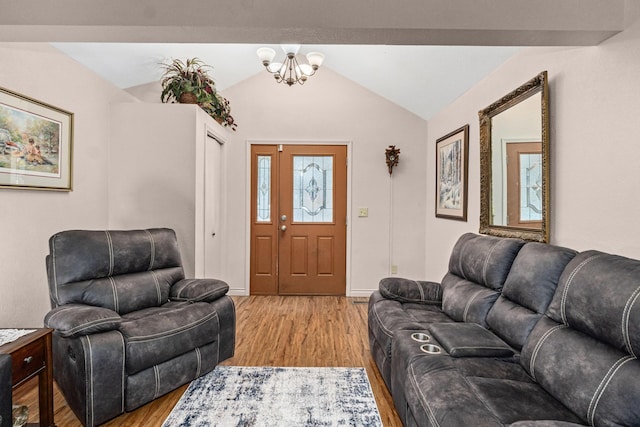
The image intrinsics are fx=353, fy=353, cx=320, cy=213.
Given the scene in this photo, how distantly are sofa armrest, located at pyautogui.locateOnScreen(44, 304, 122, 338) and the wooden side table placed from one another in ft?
0.23

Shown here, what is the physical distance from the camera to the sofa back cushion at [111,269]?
218 centimetres

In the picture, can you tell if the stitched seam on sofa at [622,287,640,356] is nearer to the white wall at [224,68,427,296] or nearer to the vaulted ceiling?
the vaulted ceiling

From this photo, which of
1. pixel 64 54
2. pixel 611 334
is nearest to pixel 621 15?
pixel 611 334

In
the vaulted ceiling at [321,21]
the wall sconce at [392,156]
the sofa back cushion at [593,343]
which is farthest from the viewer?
the wall sconce at [392,156]

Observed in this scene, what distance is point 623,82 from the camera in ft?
5.55

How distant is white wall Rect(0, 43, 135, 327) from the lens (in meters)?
2.29

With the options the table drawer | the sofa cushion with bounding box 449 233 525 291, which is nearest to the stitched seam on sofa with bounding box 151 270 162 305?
the table drawer

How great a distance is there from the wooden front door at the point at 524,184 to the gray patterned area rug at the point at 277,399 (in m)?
1.53

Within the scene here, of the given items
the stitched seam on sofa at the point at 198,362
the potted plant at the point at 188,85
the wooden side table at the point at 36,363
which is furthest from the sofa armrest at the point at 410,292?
the potted plant at the point at 188,85

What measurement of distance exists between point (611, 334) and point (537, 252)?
2.14 feet

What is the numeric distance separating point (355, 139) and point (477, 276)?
8.99 ft

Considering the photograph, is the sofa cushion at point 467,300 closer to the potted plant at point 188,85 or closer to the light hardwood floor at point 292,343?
the light hardwood floor at point 292,343

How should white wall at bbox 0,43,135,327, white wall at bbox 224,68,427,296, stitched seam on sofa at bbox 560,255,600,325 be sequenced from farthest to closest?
white wall at bbox 224,68,427,296 < white wall at bbox 0,43,135,327 < stitched seam on sofa at bbox 560,255,600,325

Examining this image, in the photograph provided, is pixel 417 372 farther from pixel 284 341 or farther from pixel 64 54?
pixel 64 54
